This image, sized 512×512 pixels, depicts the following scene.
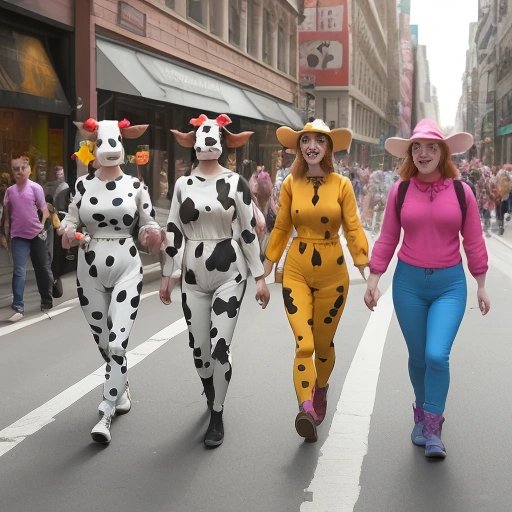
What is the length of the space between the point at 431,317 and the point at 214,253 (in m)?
1.36

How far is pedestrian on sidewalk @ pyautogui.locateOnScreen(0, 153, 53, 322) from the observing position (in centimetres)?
984

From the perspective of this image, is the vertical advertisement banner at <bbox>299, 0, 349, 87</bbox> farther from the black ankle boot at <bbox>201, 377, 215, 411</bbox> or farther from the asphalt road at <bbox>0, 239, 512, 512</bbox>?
the black ankle boot at <bbox>201, 377, 215, 411</bbox>

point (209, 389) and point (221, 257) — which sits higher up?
point (221, 257)

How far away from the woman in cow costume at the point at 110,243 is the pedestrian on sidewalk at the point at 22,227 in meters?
4.46

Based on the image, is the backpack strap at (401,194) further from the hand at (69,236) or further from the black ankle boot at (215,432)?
the hand at (69,236)

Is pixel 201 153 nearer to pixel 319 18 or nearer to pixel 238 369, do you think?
pixel 238 369

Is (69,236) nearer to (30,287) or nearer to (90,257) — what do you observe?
(90,257)

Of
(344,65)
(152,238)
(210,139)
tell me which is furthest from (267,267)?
(344,65)

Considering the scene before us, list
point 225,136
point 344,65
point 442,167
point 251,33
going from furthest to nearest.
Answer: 1. point 344,65
2. point 251,33
3. point 225,136
4. point 442,167

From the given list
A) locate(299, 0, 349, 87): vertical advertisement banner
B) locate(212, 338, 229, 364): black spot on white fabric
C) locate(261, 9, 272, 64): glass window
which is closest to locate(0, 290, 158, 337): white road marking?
locate(212, 338, 229, 364): black spot on white fabric

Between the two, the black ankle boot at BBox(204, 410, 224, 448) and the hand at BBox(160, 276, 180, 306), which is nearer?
the black ankle boot at BBox(204, 410, 224, 448)

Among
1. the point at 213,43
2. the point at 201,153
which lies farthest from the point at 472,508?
the point at 213,43

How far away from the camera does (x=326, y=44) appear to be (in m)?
66.2

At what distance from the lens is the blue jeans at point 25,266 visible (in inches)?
390
